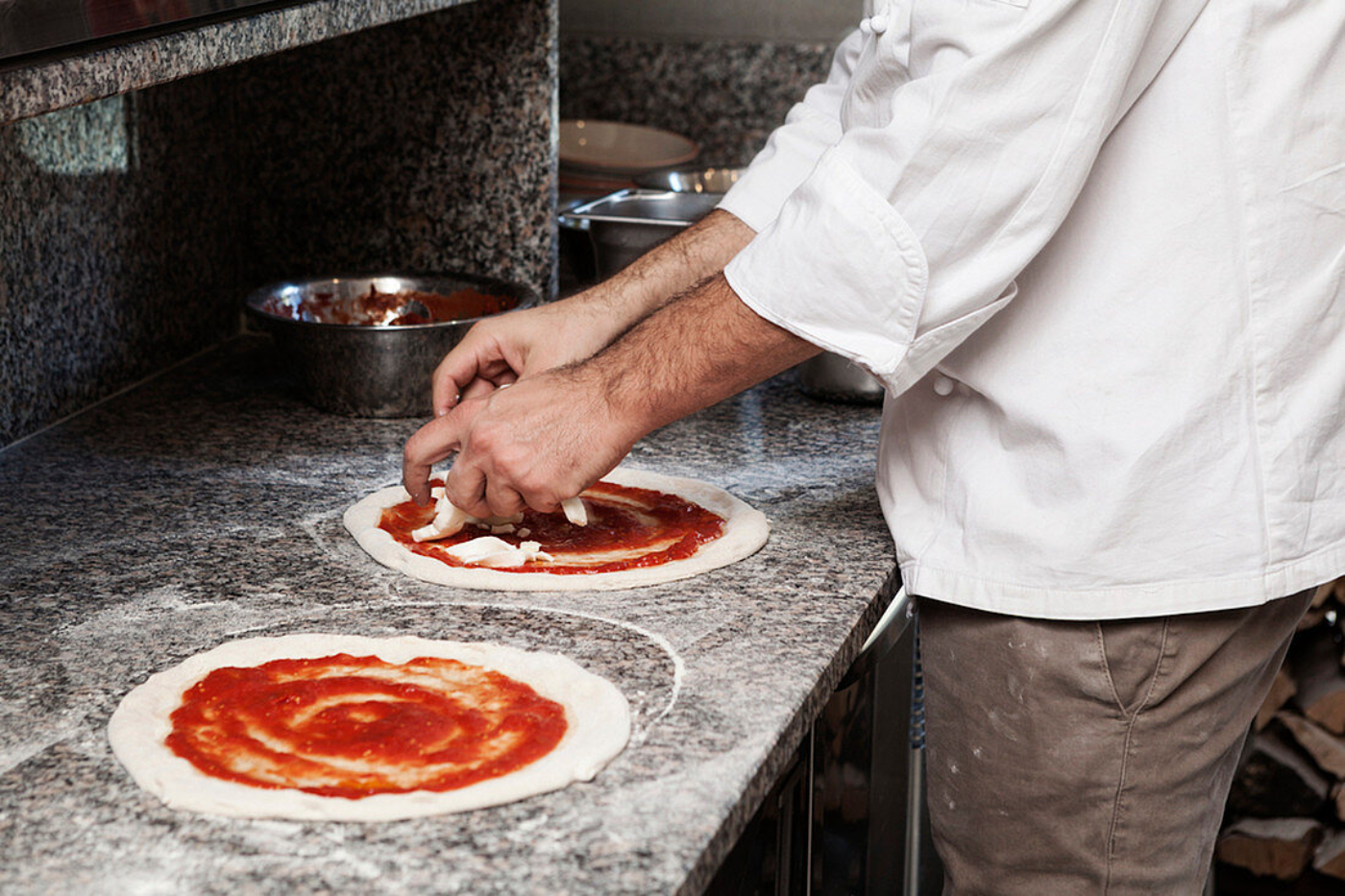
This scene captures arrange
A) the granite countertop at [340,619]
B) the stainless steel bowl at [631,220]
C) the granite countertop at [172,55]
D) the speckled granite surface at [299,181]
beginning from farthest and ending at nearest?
the stainless steel bowl at [631,220], the speckled granite surface at [299,181], the granite countertop at [172,55], the granite countertop at [340,619]

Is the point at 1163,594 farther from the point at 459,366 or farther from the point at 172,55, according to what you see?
the point at 172,55

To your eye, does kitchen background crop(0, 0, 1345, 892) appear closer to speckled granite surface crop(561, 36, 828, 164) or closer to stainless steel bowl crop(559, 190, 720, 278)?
stainless steel bowl crop(559, 190, 720, 278)

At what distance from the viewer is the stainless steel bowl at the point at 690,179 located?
2.41 metres

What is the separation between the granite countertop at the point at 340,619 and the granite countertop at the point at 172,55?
0.45 meters

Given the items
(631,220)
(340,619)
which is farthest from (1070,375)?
(631,220)

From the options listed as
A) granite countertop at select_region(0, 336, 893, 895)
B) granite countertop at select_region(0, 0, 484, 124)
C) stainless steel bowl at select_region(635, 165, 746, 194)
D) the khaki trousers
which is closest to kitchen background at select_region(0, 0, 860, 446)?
granite countertop at select_region(0, 336, 893, 895)

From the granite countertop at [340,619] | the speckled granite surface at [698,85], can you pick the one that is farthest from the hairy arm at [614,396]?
the speckled granite surface at [698,85]

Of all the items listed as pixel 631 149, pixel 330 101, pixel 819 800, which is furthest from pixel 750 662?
pixel 631 149

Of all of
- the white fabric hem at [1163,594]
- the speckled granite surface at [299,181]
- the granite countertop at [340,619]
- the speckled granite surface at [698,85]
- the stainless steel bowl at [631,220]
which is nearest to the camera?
the granite countertop at [340,619]

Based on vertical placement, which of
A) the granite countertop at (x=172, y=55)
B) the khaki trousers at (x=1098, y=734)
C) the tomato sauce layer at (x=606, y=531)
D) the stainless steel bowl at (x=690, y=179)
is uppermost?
the granite countertop at (x=172, y=55)

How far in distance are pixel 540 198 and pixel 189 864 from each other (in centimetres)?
141

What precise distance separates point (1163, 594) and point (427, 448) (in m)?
0.70

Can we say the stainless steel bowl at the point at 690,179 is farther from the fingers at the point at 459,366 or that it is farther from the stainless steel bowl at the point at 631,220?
the fingers at the point at 459,366

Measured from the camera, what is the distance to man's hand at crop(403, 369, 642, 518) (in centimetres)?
121
